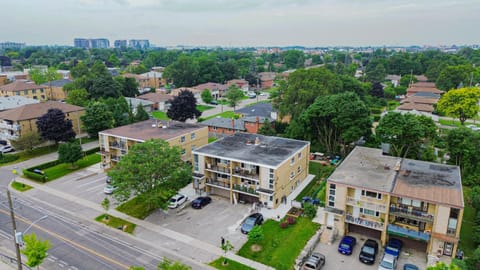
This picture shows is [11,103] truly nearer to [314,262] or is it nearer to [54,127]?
[54,127]

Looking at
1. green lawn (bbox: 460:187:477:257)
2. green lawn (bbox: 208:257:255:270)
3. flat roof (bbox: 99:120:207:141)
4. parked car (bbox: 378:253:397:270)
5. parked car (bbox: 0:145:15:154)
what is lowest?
green lawn (bbox: 208:257:255:270)

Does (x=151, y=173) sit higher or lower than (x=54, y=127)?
lower

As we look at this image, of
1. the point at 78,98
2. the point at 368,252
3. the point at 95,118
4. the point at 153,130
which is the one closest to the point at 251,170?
the point at 368,252

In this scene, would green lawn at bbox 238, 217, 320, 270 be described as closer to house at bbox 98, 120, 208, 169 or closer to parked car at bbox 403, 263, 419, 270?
parked car at bbox 403, 263, 419, 270

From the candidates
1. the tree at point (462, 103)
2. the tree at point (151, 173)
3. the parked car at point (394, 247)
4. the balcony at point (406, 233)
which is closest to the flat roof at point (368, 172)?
the balcony at point (406, 233)

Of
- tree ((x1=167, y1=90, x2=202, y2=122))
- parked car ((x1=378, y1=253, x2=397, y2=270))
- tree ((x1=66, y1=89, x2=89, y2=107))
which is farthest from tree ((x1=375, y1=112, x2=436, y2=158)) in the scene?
tree ((x1=66, y1=89, x2=89, y2=107))

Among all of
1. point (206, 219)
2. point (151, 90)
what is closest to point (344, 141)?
point (206, 219)
